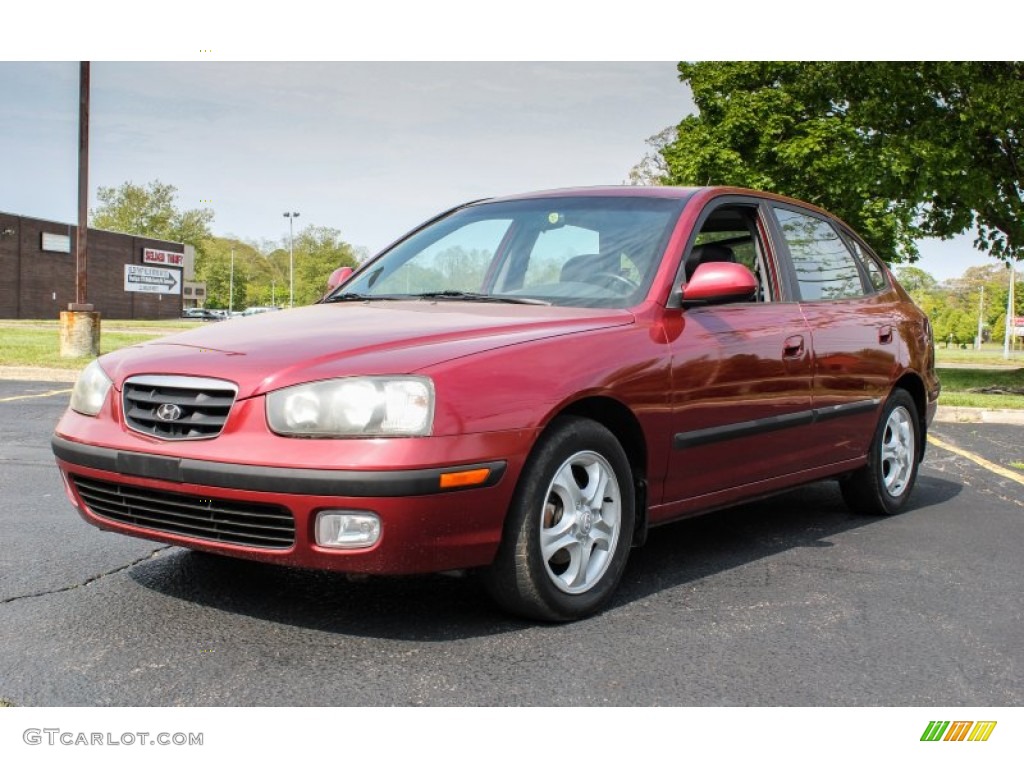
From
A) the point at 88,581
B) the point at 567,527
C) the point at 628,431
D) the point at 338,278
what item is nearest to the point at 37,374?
the point at 338,278

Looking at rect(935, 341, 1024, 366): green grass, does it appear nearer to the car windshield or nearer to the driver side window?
the driver side window

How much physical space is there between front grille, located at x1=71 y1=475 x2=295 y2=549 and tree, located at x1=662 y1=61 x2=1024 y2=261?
18.7 m

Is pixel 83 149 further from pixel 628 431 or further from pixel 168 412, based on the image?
pixel 628 431

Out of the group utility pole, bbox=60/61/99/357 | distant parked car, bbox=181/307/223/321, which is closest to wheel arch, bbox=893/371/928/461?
utility pole, bbox=60/61/99/357

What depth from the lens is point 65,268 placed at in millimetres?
62250

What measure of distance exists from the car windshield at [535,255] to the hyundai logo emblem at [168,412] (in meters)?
1.35

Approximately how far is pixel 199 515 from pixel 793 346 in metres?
2.71

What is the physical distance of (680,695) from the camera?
3035 mm

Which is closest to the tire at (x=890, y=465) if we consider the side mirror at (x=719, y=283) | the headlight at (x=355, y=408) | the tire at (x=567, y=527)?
the side mirror at (x=719, y=283)

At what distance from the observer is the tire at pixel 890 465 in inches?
226

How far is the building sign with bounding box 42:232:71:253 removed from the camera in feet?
198

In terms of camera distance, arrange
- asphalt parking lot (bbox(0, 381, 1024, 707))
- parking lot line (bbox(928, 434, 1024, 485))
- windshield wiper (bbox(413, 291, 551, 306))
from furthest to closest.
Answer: parking lot line (bbox(928, 434, 1024, 485)) → windshield wiper (bbox(413, 291, 551, 306)) → asphalt parking lot (bbox(0, 381, 1024, 707))

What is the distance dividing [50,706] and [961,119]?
20220 mm

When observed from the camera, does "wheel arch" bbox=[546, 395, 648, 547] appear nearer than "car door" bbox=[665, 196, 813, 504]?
Yes
